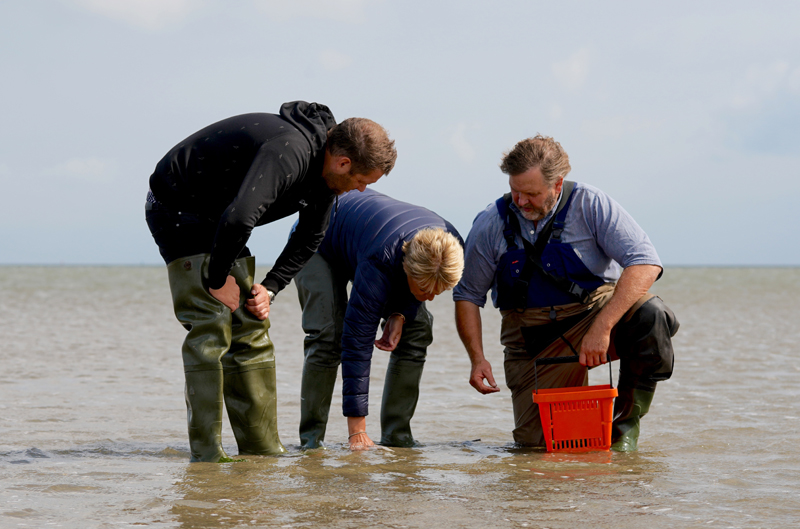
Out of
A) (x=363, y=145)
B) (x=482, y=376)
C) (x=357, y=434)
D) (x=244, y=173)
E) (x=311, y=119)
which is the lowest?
(x=357, y=434)

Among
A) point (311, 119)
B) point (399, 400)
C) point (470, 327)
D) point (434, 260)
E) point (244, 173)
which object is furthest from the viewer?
point (399, 400)

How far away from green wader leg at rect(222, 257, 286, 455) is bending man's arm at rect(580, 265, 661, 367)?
5.22 ft

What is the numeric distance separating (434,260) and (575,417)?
115 centimetres

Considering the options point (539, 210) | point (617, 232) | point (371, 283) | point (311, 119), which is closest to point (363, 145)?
point (311, 119)

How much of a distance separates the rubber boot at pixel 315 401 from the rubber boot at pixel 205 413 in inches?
30.4

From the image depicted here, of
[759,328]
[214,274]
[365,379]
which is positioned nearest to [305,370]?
Result: [365,379]

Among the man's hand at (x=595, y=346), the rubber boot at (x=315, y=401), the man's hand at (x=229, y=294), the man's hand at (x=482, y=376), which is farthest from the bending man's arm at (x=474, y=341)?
→ the man's hand at (x=229, y=294)

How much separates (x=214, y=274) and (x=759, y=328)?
11041mm

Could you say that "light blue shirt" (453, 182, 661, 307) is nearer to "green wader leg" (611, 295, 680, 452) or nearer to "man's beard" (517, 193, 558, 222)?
"man's beard" (517, 193, 558, 222)

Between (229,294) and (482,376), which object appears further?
(482,376)

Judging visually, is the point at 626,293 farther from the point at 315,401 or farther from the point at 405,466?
the point at 315,401

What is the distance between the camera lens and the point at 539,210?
173 inches

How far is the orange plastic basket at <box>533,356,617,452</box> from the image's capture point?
4.20m

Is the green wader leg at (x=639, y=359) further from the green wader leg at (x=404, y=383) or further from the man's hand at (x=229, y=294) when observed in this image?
the man's hand at (x=229, y=294)
